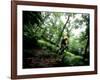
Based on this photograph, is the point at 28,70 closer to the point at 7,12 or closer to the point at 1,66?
the point at 1,66

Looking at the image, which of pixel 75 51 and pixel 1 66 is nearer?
pixel 1 66

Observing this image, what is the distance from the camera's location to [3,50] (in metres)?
2.00

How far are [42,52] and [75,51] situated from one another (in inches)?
14.7

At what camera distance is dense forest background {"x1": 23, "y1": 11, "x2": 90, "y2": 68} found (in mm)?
2117

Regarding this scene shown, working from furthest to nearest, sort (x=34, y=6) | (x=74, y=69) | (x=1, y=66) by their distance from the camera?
(x=74, y=69) → (x=34, y=6) → (x=1, y=66)

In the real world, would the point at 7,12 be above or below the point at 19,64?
above

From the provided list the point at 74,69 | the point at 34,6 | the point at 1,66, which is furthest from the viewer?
the point at 74,69

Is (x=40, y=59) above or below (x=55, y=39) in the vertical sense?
below

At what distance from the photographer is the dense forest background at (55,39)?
212 cm

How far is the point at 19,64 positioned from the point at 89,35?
0.83 m

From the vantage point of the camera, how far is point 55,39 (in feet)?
7.25

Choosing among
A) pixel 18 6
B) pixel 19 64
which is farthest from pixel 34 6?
pixel 19 64

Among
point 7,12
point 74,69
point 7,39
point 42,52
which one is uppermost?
Result: point 7,12

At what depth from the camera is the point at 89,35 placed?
234cm
